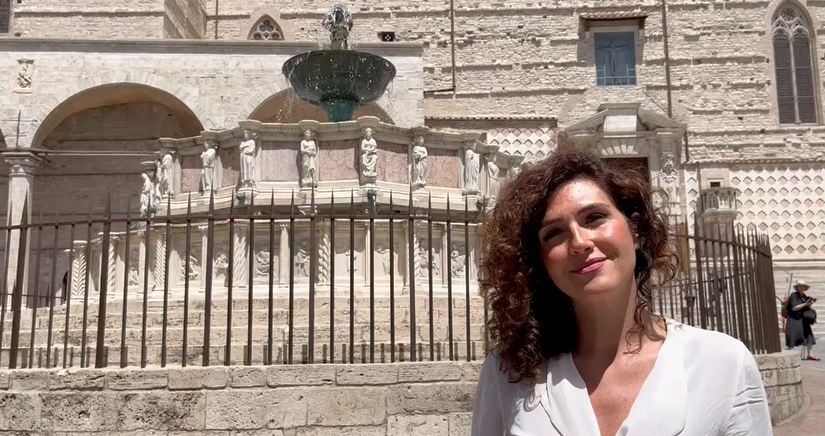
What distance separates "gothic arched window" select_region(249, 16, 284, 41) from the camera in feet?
78.5

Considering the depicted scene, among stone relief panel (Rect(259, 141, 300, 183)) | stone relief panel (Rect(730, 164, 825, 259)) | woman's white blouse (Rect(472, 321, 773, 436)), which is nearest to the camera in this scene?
woman's white blouse (Rect(472, 321, 773, 436))

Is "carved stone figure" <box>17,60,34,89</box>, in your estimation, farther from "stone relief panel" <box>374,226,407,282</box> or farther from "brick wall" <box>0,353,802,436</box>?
"brick wall" <box>0,353,802,436</box>

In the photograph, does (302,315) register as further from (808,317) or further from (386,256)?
(808,317)

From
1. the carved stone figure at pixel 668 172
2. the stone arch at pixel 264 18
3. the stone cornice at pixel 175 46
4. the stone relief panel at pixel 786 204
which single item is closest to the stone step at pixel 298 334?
the stone cornice at pixel 175 46

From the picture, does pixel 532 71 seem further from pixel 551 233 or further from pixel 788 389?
pixel 551 233

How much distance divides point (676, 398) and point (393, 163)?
7375 mm

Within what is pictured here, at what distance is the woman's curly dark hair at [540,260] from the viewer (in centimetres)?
168

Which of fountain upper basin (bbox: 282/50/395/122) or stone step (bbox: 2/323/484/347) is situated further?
fountain upper basin (bbox: 282/50/395/122)

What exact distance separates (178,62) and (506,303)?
58.1 ft

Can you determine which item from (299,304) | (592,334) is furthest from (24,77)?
(592,334)

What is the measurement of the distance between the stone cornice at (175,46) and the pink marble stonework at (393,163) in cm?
991

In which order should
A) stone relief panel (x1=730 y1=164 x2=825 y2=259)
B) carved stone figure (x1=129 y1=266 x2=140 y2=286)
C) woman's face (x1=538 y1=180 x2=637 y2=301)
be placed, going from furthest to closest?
1. stone relief panel (x1=730 y1=164 x2=825 y2=259)
2. carved stone figure (x1=129 y1=266 x2=140 y2=286)
3. woman's face (x1=538 y1=180 x2=637 y2=301)

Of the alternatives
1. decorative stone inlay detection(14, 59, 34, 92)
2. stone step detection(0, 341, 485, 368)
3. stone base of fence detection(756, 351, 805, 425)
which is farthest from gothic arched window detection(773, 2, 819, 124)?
decorative stone inlay detection(14, 59, 34, 92)

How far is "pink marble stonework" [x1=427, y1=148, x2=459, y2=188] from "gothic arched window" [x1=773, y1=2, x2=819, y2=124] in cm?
1695
